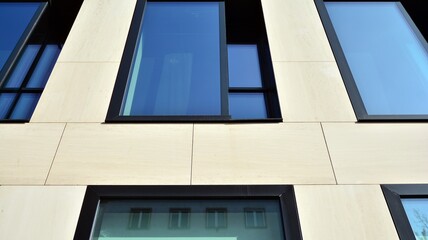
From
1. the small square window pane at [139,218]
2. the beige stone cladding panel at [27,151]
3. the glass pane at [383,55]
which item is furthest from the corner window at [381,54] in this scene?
the beige stone cladding panel at [27,151]

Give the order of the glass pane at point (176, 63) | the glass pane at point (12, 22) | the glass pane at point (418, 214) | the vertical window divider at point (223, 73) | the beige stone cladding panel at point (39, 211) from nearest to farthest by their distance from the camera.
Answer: the beige stone cladding panel at point (39, 211) < the glass pane at point (418, 214) < the vertical window divider at point (223, 73) < the glass pane at point (176, 63) < the glass pane at point (12, 22)

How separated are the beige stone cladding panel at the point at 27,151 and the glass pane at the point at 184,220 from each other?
0.93 metres

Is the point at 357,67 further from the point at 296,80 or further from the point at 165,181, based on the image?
the point at 165,181

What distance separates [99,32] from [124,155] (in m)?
2.61

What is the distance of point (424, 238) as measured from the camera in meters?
3.75

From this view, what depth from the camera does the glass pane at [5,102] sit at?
5.28 m

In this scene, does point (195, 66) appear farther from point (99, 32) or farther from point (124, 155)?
point (124, 155)

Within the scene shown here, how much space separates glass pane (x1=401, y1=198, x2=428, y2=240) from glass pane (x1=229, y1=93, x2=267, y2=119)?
2201 mm

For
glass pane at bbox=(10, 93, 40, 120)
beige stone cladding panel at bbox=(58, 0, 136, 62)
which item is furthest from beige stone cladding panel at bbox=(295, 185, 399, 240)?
glass pane at bbox=(10, 93, 40, 120)

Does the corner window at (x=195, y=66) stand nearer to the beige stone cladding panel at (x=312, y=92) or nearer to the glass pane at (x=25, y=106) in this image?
the beige stone cladding panel at (x=312, y=92)

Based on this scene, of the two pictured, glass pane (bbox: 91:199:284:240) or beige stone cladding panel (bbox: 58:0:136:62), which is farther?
beige stone cladding panel (bbox: 58:0:136:62)

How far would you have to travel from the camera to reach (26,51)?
6070mm

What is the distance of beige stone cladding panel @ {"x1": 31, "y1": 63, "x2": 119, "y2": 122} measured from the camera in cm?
477

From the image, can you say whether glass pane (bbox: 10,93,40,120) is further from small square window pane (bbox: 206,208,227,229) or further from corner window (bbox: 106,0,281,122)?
small square window pane (bbox: 206,208,227,229)
